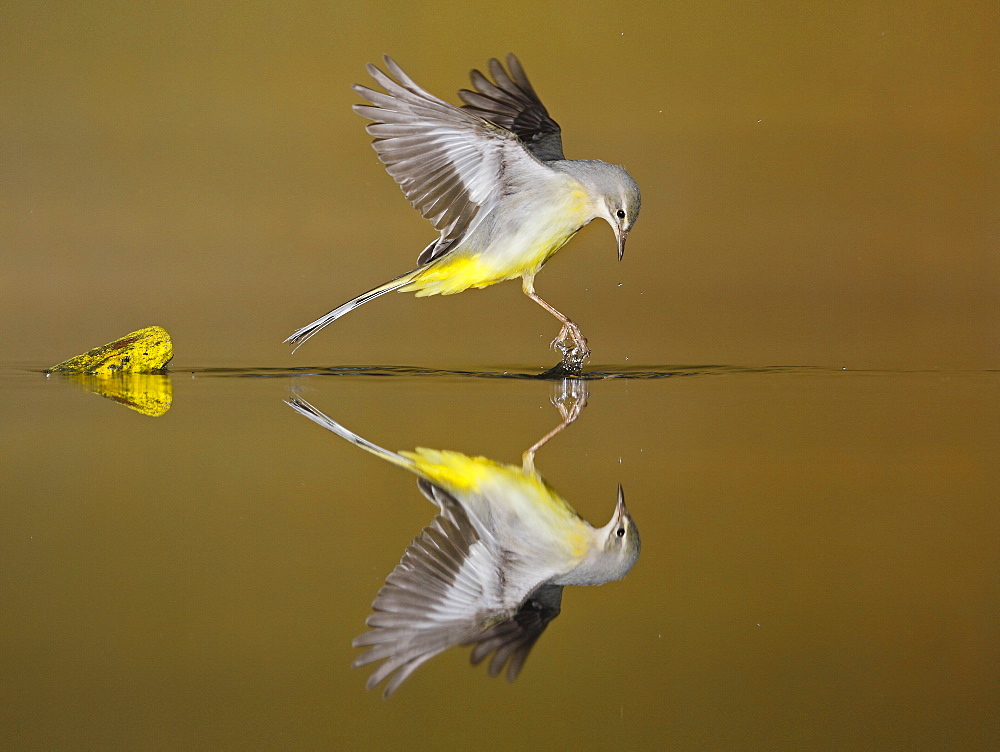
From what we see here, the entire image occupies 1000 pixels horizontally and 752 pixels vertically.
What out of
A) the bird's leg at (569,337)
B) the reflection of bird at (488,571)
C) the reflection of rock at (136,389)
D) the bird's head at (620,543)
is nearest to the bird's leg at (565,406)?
the bird's leg at (569,337)

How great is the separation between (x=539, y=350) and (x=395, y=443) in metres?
2.78

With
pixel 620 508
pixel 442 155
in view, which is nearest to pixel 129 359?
pixel 442 155

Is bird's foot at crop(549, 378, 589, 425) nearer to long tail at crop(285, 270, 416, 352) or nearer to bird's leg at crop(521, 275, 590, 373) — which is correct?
bird's leg at crop(521, 275, 590, 373)

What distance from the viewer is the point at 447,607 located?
1.59 m

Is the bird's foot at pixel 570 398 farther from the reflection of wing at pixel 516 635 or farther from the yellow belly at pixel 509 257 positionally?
the reflection of wing at pixel 516 635

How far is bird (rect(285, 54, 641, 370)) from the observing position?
A: 3346mm

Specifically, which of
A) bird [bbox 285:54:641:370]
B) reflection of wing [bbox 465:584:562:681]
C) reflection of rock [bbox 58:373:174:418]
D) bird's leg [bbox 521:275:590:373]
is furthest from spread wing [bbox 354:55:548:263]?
reflection of wing [bbox 465:584:562:681]

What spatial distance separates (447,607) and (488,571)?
120 millimetres

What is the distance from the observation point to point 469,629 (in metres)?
1.48

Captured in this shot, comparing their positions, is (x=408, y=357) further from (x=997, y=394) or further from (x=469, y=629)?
(x=469, y=629)

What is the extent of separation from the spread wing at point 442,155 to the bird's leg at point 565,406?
70 cm

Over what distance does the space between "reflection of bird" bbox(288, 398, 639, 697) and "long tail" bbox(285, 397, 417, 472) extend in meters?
0.22

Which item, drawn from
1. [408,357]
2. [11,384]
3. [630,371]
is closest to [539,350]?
[408,357]

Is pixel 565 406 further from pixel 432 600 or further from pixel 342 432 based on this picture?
pixel 432 600
